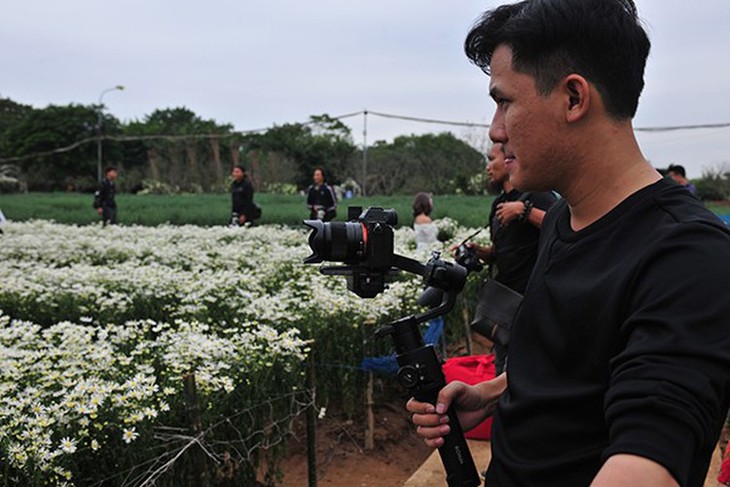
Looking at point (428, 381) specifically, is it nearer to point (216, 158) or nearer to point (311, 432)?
point (311, 432)

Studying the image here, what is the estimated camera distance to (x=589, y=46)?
1185mm

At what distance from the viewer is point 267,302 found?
5.04 metres

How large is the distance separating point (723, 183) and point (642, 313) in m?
28.0

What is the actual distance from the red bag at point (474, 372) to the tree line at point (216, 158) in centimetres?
1927

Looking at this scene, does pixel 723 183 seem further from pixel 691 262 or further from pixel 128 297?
pixel 691 262

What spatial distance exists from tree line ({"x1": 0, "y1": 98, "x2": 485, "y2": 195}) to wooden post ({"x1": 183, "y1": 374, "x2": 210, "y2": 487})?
2043 centimetres

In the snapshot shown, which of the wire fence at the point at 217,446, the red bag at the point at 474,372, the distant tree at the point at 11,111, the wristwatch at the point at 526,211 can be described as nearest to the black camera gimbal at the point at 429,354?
the wire fence at the point at 217,446

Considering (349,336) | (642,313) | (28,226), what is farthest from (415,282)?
(28,226)

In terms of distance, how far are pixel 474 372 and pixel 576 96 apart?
10.9 feet

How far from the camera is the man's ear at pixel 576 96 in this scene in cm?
118

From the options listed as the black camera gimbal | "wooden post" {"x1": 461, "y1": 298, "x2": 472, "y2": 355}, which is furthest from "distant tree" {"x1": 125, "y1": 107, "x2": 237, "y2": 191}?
the black camera gimbal

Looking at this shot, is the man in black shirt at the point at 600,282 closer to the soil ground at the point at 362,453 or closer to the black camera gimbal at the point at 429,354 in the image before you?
the black camera gimbal at the point at 429,354

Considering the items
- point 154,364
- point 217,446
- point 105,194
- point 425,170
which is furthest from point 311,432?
point 425,170

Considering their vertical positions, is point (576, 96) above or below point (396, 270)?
above
